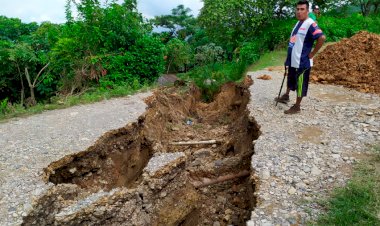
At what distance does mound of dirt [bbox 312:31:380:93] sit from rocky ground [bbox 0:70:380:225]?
0.44 m

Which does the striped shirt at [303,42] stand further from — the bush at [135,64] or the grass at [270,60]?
the bush at [135,64]

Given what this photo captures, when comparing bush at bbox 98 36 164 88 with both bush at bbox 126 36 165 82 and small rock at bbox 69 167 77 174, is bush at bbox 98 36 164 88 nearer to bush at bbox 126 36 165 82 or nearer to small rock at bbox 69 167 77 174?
bush at bbox 126 36 165 82

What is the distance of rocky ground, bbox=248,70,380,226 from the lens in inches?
123

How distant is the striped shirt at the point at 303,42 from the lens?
478cm

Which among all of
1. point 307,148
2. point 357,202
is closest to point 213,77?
point 307,148

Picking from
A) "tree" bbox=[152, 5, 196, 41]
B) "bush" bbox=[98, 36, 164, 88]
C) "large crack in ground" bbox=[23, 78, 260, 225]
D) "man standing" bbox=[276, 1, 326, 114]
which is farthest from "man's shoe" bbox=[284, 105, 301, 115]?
"tree" bbox=[152, 5, 196, 41]

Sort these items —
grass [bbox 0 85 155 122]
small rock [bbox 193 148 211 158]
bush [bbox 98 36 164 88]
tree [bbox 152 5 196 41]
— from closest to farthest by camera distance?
small rock [bbox 193 148 211 158], grass [bbox 0 85 155 122], bush [bbox 98 36 164 88], tree [bbox 152 5 196 41]

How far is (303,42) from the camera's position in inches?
195

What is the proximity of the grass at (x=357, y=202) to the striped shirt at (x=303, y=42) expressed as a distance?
2.16 m

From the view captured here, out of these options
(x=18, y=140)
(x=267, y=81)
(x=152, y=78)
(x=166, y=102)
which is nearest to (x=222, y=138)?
(x=166, y=102)

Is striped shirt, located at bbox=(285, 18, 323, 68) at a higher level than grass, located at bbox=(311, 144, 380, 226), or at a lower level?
higher

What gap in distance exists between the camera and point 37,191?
3.49 meters

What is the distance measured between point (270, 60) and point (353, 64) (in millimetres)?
3963

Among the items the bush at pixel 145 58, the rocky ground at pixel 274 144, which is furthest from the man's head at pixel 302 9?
the bush at pixel 145 58
